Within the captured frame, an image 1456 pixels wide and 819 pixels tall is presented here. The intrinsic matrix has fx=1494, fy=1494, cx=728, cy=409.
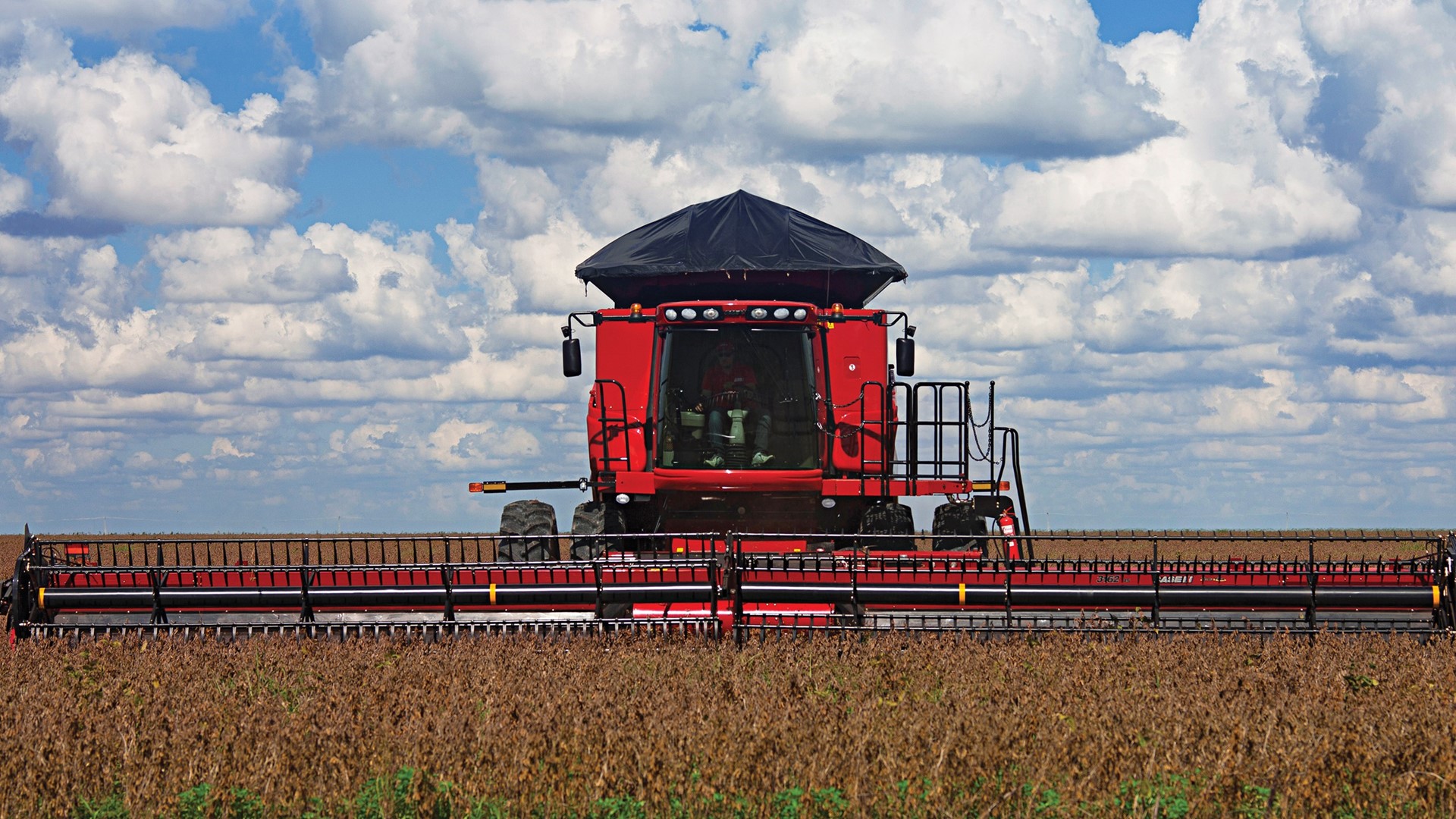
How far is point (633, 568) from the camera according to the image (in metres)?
9.77

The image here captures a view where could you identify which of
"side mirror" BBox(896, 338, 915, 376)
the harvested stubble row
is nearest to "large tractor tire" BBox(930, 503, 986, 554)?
"side mirror" BBox(896, 338, 915, 376)

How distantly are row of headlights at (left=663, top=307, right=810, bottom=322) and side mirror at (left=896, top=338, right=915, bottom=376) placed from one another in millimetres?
847

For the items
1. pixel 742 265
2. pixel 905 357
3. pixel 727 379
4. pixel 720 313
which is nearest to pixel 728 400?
pixel 727 379

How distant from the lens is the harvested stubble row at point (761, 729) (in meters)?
5.13

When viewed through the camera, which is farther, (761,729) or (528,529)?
(528,529)

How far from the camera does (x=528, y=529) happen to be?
12648 mm

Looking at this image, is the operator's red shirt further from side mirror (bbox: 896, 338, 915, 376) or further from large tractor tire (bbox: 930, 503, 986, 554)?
large tractor tire (bbox: 930, 503, 986, 554)

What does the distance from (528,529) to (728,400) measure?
206 cm

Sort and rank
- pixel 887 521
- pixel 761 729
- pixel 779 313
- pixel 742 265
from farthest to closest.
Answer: pixel 742 265 < pixel 779 313 < pixel 887 521 < pixel 761 729

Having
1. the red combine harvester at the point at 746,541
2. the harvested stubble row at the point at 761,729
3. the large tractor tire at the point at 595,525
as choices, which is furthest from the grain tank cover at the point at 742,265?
the harvested stubble row at the point at 761,729

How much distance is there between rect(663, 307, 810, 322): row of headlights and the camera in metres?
12.9

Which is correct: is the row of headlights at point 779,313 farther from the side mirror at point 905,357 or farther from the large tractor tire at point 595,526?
the large tractor tire at point 595,526

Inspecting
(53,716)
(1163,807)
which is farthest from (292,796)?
(1163,807)

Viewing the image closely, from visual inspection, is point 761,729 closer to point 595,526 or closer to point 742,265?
point 595,526
